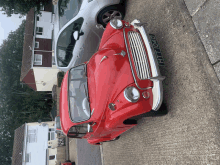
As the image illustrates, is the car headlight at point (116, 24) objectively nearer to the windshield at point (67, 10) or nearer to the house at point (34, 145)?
the windshield at point (67, 10)

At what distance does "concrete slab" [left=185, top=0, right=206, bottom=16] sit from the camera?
3.19 meters

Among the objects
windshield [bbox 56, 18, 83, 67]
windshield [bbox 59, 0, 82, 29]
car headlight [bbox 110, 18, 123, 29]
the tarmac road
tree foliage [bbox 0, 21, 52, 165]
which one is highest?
tree foliage [bbox 0, 21, 52, 165]

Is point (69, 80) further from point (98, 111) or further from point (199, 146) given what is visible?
point (199, 146)

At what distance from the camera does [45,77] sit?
53.2ft

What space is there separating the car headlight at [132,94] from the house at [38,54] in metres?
13.9

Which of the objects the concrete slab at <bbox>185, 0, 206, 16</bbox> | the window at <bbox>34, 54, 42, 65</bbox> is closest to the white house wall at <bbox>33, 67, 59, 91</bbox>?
the window at <bbox>34, 54, 42, 65</bbox>

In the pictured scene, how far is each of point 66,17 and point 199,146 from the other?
560 centimetres

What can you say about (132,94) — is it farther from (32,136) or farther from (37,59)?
(32,136)

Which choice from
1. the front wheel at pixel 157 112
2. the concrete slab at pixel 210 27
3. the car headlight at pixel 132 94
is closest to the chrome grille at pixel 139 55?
the car headlight at pixel 132 94

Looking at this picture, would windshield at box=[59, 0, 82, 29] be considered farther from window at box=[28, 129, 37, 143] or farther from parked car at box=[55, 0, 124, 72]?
window at box=[28, 129, 37, 143]

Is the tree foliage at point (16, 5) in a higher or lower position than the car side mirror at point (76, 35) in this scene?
higher

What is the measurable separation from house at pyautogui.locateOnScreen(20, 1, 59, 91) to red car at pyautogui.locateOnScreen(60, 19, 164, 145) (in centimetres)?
1244

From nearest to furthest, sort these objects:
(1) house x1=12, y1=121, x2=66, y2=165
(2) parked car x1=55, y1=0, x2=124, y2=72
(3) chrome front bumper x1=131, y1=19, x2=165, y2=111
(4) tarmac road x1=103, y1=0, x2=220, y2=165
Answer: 1. (4) tarmac road x1=103, y1=0, x2=220, y2=165
2. (3) chrome front bumper x1=131, y1=19, x2=165, y2=111
3. (2) parked car x1=55, y1=0, x2=124, y2=72
4. (1) house x1=12, y1=121, x2=66, y2=165

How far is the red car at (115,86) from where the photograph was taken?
9.96ft
